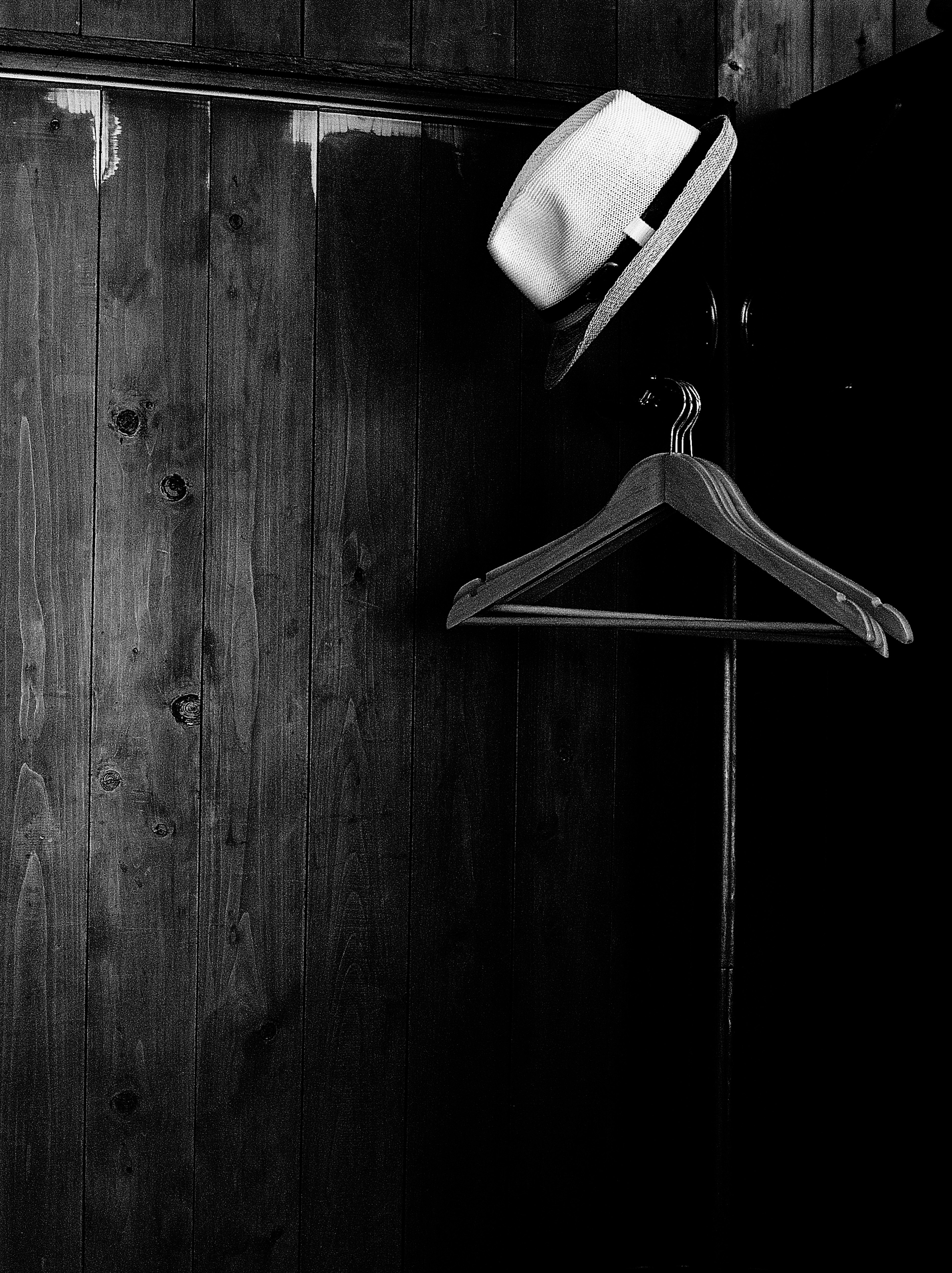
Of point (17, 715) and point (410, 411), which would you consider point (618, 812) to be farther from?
point (17, 715)

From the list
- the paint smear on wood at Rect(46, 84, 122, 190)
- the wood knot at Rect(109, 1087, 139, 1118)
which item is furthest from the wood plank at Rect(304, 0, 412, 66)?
the wood knot at Rect(109, 1087, 139, 1118)

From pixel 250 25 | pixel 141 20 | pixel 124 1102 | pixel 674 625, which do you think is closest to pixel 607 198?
pixel 674 625

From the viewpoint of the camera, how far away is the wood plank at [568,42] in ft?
5.83

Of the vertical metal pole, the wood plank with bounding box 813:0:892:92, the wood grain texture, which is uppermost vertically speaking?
the wood plank with bounding box 813:0:892:92

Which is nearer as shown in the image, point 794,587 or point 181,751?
point 794,587

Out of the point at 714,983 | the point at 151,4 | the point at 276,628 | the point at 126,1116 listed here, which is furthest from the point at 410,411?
the point at 126,1116

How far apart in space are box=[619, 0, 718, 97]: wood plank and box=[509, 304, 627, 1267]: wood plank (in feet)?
1.26

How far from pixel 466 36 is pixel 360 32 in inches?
6.2

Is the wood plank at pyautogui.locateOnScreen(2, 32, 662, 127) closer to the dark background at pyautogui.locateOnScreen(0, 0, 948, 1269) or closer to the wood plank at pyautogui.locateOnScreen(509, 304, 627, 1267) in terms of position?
the dark background at pyautogui.locateOnScreen(0, 0, 948, 1269)

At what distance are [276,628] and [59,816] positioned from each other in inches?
15.8

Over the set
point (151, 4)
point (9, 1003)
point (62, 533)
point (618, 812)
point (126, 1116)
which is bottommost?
point (126, 1116)

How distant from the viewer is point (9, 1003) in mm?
1652

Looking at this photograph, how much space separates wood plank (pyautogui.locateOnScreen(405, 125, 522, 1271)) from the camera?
69.7 inches

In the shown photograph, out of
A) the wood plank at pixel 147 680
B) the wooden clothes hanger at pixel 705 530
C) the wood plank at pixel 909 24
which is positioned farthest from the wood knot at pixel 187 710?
the wood plank at pixel 909 24
